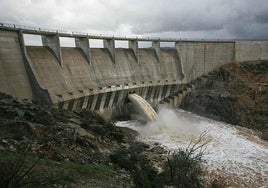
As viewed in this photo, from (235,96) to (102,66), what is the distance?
52.9ft

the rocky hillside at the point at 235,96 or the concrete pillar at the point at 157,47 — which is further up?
the concrete pillar at the point at 157,47

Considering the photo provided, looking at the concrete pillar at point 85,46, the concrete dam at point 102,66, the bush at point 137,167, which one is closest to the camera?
the bush at point 137,167

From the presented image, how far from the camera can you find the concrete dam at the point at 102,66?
26.2 m

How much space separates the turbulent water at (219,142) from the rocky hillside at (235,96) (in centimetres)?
203

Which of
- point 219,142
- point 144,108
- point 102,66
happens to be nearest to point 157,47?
point 102,66

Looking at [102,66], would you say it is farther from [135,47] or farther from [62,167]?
[62,167]

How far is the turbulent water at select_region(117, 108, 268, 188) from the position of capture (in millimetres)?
22062

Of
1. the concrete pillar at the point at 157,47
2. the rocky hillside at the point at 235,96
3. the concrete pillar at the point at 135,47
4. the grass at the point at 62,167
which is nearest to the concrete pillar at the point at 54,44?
the concrete pillar at the point at 135,47

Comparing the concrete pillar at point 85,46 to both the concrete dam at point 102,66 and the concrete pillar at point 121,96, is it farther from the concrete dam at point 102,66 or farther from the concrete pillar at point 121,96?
the concrete pillar at point 121,96

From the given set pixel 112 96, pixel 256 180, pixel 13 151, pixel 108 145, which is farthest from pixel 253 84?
pixel 13 151

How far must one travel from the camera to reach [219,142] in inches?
1138

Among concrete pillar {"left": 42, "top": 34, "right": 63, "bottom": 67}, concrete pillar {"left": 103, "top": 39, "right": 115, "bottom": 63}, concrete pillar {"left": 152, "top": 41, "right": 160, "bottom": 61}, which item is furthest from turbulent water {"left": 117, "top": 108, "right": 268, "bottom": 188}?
concrete pillar {"left": 42, "top": 34, "right": 63, "bottom": 67}

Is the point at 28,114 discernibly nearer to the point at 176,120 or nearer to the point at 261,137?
the point at 176,120

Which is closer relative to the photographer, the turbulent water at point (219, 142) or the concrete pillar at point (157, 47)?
the turbulent water at point (219, 142)
